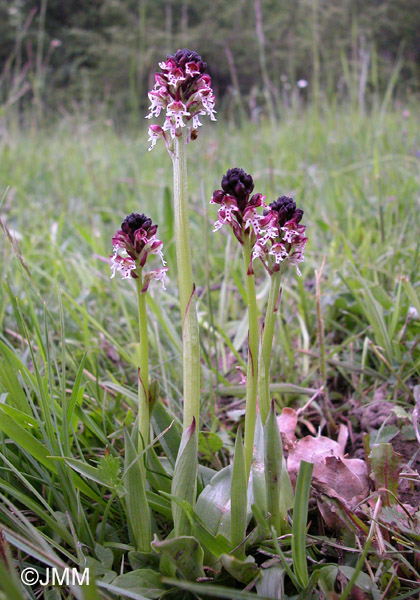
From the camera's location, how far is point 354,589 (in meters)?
0.80

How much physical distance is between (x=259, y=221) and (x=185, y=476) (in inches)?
17.9

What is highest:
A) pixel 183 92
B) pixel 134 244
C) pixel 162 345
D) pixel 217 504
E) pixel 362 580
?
pixel 183 92

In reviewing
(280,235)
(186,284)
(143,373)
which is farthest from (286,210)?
(143,373)

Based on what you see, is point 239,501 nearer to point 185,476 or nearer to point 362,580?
point 185,476

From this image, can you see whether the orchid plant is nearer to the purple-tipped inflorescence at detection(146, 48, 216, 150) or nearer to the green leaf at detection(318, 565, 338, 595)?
the purple-tipped inflorescence at detection(146, 48, 216, 150)

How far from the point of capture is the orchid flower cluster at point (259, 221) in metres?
0.78

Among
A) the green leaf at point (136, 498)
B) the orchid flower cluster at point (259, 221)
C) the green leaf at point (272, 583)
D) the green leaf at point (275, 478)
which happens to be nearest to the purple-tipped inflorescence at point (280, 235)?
the orchid flower cluster at point (259, 221)

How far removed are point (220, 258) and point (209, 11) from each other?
15.9m

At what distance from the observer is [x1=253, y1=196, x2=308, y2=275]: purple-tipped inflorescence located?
79 centimetres

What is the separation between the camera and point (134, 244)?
844 mm

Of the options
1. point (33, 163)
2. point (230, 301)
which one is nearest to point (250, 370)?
point (230, 301)

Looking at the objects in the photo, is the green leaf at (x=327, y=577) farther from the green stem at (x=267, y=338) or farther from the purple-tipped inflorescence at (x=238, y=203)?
the purple-tipped inflorescence at (x=238, y=203)

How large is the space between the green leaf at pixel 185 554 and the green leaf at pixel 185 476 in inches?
1.8

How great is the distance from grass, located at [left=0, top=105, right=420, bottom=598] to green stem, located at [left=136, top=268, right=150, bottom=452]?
0.08 m
